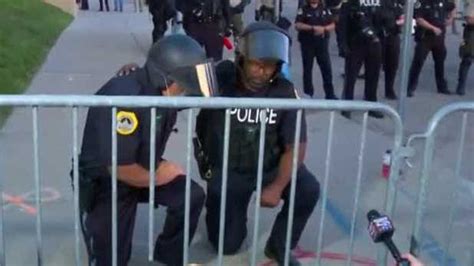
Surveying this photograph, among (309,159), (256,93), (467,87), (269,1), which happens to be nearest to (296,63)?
(269,1)

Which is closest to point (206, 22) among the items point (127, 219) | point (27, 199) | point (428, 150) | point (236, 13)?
point (236, 13)

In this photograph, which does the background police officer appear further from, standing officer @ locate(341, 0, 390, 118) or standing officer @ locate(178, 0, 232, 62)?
standing officer @ locate(341, 0, 390, 118)

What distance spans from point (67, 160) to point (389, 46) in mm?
4251

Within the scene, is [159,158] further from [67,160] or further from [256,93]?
[67,160]

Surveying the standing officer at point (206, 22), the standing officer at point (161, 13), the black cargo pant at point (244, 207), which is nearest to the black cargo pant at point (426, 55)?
the standing officer at point (206, 22)

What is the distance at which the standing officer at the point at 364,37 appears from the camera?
8.61 metres

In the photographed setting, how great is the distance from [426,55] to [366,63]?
156cm

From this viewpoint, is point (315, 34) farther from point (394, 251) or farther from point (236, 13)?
point (394, 251)

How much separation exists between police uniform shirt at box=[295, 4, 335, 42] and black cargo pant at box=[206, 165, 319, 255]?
4.33 m

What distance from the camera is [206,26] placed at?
9570 millimetres

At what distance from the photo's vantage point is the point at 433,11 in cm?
969

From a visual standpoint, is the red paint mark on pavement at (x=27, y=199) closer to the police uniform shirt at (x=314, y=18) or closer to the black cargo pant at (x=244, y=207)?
the black cargo pant at (x=244, y=207)

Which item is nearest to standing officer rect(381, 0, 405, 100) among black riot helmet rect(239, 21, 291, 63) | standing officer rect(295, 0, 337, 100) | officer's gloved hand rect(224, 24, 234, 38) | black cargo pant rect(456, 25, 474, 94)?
standing officer rect(295, 0, 337, 100)

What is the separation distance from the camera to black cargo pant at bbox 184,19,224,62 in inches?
374
